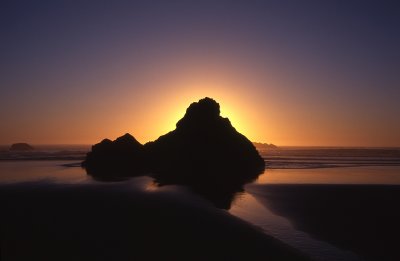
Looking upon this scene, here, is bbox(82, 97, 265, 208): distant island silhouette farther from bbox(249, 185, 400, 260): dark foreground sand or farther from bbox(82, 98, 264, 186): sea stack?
bbox(249, 185, 400, 260): dark foreground sand

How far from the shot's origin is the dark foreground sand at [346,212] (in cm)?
1420

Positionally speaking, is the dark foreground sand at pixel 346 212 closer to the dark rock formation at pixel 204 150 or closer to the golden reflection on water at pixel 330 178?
the golden reflection on water at pixel 330 178

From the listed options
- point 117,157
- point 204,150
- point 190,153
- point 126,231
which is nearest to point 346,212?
point 126,231

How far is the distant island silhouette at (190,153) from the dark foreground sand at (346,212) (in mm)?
13029

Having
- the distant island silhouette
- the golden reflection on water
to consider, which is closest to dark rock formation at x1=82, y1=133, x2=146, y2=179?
the distant island silhouette

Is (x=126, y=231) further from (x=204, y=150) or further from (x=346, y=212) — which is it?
(x=204, y=150)

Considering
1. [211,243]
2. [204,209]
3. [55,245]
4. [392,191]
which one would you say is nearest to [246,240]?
[211,243]

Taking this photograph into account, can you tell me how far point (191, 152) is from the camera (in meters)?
44.3

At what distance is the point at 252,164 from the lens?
53750 mm

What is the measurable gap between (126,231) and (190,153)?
95.2ft

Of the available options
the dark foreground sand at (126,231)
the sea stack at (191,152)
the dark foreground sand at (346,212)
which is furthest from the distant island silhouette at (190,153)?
the dark foreground sand at (126,231)

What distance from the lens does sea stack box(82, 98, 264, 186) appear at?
4412cm

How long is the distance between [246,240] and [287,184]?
68.5 feet

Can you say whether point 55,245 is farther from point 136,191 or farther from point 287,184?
point 287,184
